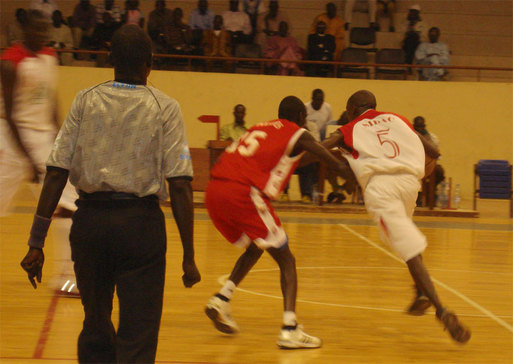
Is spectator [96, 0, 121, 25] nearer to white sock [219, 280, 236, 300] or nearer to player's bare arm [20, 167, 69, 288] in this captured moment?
white sock [219, 280, 236, 300]

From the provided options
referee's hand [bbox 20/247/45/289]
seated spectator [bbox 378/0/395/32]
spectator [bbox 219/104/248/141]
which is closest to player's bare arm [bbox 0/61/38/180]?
referee's hand [bbox 20/247/45/289]

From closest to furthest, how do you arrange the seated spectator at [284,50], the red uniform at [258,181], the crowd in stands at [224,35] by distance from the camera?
the red uniform at [258,181] < the crowd in stands at [224,35] < the seated spectator at [284,50]

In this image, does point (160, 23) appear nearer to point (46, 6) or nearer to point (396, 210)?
point (46, 6)

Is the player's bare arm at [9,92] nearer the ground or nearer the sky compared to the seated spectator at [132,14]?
nearer the ground

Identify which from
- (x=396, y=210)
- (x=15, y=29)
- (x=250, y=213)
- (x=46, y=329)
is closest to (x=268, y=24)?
(x=15, y=29)

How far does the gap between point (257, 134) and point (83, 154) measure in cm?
205

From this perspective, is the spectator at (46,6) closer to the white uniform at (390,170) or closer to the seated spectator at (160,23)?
the seated spectator at (160,23)

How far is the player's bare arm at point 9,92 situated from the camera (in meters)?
5.27

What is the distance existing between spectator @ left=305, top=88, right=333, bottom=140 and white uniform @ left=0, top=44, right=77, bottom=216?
774 centimetres

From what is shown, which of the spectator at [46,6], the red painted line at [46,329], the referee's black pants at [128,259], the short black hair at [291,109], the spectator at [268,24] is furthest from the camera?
the spectator at [268,24]

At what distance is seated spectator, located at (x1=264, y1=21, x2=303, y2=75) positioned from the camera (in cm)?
1541

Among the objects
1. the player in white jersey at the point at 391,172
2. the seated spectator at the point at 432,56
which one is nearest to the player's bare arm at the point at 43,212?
the player in white jersey at the point at 391,172

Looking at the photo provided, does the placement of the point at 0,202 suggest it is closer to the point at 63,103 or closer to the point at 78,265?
the point at 78,265

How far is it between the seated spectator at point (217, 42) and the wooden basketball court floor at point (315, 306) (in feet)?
21.8
